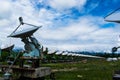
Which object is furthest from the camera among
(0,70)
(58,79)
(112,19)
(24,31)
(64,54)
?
(64,54)

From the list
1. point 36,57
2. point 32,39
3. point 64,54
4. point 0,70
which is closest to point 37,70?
→ point 36,57

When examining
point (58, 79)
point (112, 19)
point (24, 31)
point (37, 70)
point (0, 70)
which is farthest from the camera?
point (0, 70)

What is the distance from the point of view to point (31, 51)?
23.6 metres

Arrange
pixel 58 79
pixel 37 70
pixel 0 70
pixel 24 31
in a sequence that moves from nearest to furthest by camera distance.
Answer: pixel 37 70
pixel 24 31
pixel 58 79
pixel 0 70

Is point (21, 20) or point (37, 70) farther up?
point (21, 20)

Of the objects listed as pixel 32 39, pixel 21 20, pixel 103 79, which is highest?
pixel 21 20

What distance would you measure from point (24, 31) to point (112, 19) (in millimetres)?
9225

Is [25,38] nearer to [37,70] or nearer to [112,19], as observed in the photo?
[37,70]

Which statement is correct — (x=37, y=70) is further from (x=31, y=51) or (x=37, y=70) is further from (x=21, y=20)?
(x=21, y=20)

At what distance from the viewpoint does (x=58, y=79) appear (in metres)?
26.1

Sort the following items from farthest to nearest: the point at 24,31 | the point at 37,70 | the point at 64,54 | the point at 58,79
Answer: the point at 64,54, the point at 58,79, the point at 24,31, the point at 37,70

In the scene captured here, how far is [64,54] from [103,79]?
88370 millimetres

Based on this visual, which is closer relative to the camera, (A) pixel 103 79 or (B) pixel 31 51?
(B) pixel 31 51

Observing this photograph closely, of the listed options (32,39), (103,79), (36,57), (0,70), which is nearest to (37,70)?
(36,57)
